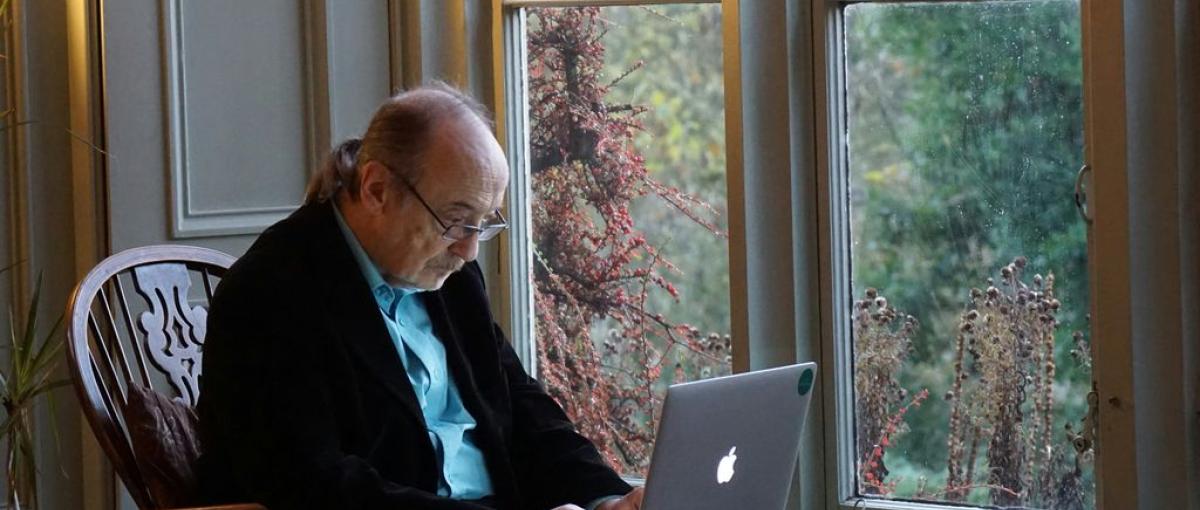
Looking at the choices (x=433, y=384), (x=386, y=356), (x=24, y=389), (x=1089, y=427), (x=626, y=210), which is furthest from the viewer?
(x=626, y=210)

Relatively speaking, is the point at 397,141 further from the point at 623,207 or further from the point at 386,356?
the point at 623,207

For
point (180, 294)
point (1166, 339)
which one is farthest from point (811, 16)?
point (180, 294)

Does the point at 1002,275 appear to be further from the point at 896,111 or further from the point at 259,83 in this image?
the point at 259,83

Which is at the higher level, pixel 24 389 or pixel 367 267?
pixel 367 267

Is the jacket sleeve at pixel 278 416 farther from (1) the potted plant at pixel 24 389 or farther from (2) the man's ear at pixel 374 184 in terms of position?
(1) the potted plant at pixel 24 389

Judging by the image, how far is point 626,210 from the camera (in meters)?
3.41

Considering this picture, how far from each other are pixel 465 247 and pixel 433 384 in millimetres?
229

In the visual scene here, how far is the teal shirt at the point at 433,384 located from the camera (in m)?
2.41

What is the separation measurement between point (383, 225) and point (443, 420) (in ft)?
1.13

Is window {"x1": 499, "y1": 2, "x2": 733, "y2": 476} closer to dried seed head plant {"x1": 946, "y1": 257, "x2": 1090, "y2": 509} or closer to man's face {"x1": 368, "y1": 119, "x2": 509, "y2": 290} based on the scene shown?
dried seed head plant {"x1": 946, "y1": 257, "x2": 1090, "y2": 509}

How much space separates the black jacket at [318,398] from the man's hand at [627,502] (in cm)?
4

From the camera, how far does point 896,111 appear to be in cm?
306

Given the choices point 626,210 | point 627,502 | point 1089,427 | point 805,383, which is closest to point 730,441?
point 805,383

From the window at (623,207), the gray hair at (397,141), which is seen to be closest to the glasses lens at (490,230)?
the gray hair at (397,141)
